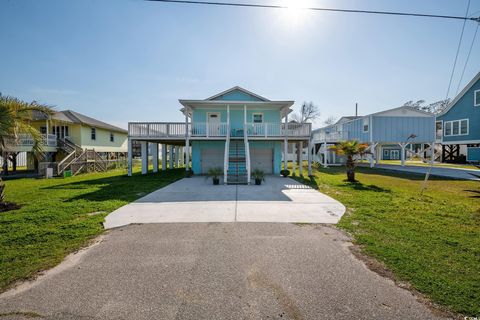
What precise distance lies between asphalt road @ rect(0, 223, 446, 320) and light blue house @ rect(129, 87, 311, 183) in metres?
9.28

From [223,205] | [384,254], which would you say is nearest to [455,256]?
[384,254]

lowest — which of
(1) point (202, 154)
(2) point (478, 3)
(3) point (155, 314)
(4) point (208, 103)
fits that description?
(3) point (155, 314)

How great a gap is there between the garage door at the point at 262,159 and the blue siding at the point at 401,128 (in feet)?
38.3

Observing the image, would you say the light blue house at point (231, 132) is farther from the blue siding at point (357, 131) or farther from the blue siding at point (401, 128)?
the blue siding at point (401, 128)

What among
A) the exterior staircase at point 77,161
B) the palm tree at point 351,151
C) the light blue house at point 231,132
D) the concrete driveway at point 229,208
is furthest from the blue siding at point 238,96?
the exterior staircase at point 77,161

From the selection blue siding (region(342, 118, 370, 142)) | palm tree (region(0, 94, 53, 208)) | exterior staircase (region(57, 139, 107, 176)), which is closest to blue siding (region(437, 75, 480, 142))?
blue siding (region(342, 118, 370, 142))

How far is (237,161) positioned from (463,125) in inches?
1019

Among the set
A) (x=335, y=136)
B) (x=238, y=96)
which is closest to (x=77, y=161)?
Result: (x=238, y=96)

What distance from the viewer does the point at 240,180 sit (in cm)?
1260

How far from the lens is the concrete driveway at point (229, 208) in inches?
229

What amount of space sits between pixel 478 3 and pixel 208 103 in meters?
12.6

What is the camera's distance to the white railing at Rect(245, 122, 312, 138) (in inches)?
572

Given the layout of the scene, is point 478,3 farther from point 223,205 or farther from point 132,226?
point 132,226

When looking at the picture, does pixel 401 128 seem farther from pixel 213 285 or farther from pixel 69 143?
pixel 69 143
